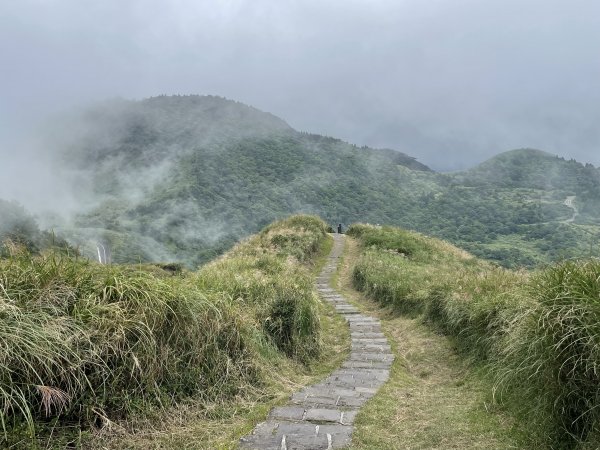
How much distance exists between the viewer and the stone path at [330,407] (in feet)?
14.1

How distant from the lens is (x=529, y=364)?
411 centimetres

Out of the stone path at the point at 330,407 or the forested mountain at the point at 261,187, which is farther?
the forested mountain at the point at 261,187

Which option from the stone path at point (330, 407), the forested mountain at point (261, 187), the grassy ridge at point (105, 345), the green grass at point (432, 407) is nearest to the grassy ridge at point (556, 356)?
the green grass at point (432, 407)

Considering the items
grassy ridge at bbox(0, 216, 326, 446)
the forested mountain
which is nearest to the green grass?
grassy ridge at bbox(0, 216, 326, 446)

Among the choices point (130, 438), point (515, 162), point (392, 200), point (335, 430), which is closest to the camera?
point (130, 438)

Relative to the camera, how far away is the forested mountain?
51.2 meters

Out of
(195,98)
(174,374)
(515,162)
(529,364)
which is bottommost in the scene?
(174,374)

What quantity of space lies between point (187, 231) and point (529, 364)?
170 ft

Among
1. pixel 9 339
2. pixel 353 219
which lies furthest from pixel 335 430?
pixel 353 219

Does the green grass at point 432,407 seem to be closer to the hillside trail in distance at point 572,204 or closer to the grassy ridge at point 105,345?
the grassy ridge at point 105,345

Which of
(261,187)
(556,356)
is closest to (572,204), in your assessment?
(261,187)

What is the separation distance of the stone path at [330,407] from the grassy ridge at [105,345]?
2.25 feet

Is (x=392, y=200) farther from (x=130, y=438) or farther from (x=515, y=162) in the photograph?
(x=130, y=438)

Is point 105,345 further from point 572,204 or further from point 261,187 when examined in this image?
point 572,204
